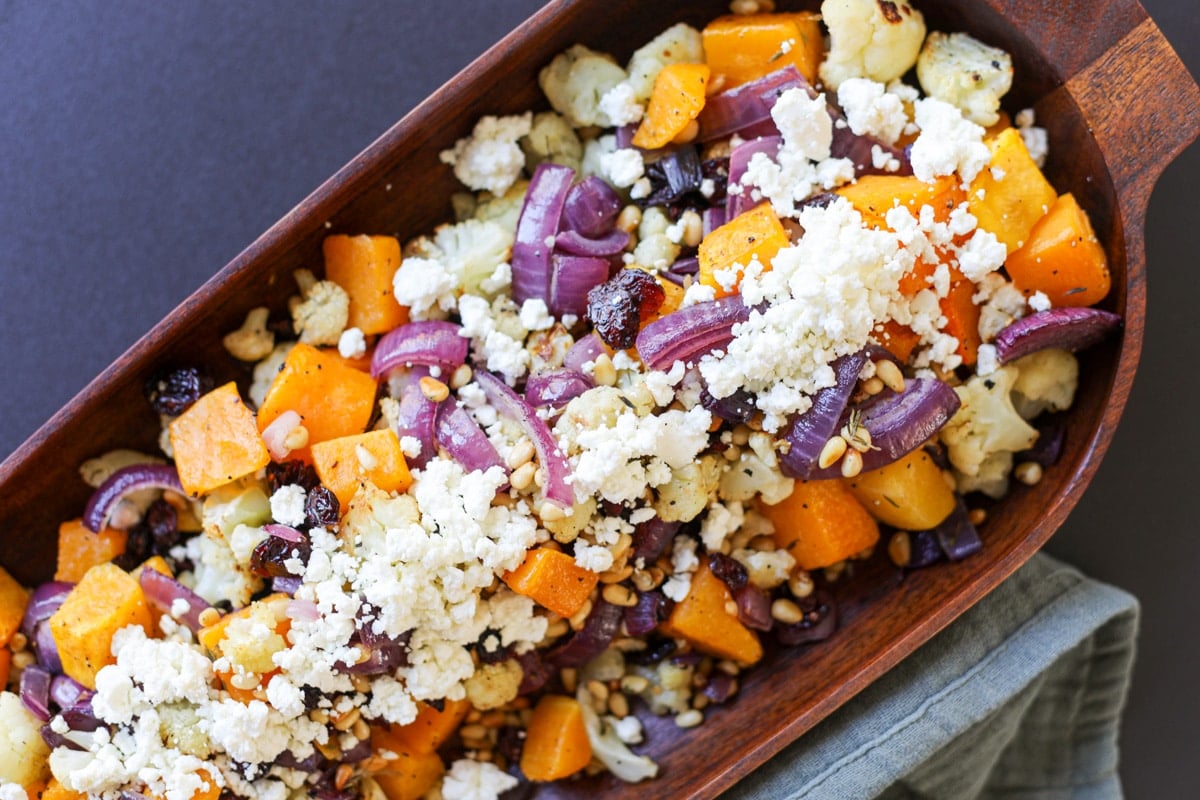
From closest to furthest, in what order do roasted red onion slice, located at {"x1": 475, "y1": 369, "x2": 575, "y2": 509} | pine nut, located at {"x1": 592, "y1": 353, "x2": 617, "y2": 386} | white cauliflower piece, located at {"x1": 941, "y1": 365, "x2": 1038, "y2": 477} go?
roasted red onion slice, located at {"x1": 475, "y1": 369, "x2": 575, "y2": 509} < pine nut, located at {"x1": 592, "y1": 353, "x2": 617, "y2": 386} < white cauliflower piece, located at {"x1": 941, "y1": 365, "x2": 1038, "y2": 477}

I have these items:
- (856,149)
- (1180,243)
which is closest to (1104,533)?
(1180,243)

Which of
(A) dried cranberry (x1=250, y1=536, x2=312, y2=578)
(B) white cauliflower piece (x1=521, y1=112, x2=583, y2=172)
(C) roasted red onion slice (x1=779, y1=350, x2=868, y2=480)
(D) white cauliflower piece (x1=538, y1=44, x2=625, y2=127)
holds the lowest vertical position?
(C) roasted red onion slice (x1=779, y1=350, x2=868, y2=480)

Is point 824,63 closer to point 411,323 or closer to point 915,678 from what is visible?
point 411,323

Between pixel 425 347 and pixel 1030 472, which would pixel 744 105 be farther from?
pixel 1030 472

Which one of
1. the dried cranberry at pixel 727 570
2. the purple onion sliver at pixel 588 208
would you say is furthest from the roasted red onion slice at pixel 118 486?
the dried cranberry at pixel 727 570

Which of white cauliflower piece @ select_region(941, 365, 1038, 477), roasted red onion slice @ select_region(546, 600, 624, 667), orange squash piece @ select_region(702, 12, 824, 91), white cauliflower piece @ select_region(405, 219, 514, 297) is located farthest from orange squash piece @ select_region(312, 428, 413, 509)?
white cauliflower piece @ select_region(941, 365, 1038, 477)

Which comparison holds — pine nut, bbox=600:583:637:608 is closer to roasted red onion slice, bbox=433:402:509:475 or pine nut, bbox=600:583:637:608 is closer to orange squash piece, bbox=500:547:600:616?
orange squash piece, bbox=500:547:600:616

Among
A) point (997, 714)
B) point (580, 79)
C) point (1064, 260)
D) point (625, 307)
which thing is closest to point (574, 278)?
point (625, 307)
